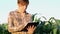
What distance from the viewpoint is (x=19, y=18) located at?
17.9 ft

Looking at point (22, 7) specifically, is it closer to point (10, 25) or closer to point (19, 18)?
point (19, 18)

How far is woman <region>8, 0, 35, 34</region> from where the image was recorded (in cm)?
534

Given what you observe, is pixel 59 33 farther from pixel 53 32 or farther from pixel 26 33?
pixel 26 33

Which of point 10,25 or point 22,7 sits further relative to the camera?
point 22,7

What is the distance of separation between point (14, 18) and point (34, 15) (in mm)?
2280

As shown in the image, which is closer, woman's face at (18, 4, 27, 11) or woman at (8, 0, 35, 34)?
woman at (8, 0, 35, 34)

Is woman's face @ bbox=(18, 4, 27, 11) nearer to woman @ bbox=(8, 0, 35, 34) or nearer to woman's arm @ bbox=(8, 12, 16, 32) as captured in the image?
woman @ bbox=(8, 0, 35, 34)

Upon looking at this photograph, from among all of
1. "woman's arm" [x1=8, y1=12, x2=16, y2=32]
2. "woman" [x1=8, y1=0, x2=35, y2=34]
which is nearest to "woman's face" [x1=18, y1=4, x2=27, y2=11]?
"woman" [x1=8, y1=0, x2=35, y2=34]

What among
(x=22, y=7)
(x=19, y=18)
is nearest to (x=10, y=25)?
(x=19, y=18)

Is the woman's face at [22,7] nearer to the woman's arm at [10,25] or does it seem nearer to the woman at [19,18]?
the woman at [19,18]

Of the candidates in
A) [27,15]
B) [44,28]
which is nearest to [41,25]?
[44,28]

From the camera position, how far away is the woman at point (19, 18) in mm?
5339

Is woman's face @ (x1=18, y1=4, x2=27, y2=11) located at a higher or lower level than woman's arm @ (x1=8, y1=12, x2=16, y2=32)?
higher

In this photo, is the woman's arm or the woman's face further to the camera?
the woman's face
